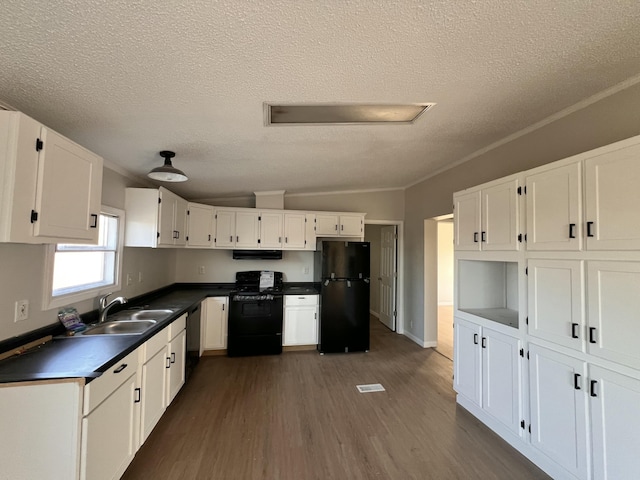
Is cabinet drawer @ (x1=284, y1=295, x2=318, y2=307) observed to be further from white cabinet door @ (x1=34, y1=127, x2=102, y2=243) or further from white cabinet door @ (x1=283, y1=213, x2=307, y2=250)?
white cabinet door @ (x1=34, y1=127, x2=102, y2=243)

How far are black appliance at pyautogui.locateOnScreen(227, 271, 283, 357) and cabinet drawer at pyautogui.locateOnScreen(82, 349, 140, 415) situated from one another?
1.97 m

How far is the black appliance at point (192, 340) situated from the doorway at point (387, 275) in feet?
9.89

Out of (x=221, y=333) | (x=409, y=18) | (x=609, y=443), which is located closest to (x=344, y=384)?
(x=221, y=333)

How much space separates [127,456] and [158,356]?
25.9 inches

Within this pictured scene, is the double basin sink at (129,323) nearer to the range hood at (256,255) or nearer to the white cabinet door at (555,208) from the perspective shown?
the range hood at (256,255)

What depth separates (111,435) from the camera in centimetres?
158

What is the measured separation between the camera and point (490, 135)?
261cm

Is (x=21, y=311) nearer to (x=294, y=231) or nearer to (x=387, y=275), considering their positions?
(x=294, y=231)

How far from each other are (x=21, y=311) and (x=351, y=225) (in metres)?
3.79

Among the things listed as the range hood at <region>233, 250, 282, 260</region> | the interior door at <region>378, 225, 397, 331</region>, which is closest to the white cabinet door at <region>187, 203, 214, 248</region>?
the range hood at <region>233, 250, 282, 260</region>

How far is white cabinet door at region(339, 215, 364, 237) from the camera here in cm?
458

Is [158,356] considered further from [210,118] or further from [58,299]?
[210,118]

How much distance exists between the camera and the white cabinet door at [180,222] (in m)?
3.44

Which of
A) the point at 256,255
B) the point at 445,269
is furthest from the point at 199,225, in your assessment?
the point at 445,269
